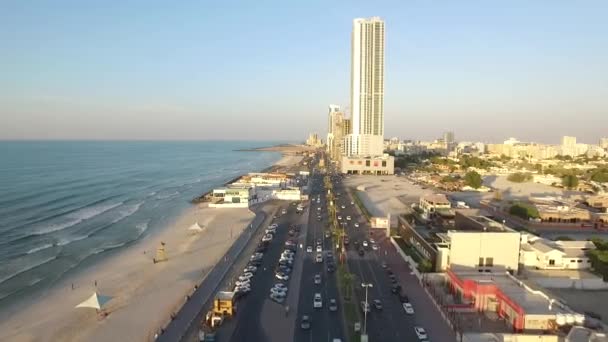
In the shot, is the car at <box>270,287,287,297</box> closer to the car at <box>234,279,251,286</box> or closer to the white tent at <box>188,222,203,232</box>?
the car at <box>234,279,251,286</box>

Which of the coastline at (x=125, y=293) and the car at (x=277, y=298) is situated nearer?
the coastline at (x=125, y=293)

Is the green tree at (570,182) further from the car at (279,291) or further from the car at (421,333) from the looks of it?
the car at (279,291)

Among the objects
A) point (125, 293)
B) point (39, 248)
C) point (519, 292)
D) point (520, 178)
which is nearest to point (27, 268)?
point (39, 248)

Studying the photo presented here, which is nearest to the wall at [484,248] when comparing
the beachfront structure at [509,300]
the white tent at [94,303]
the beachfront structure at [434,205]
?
the beachfront structure at [509,300]

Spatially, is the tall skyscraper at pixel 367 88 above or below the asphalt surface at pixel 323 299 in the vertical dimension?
above

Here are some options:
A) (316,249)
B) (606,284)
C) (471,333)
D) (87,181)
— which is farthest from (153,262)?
(87,181)

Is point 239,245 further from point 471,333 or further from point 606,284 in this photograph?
point 606,284
